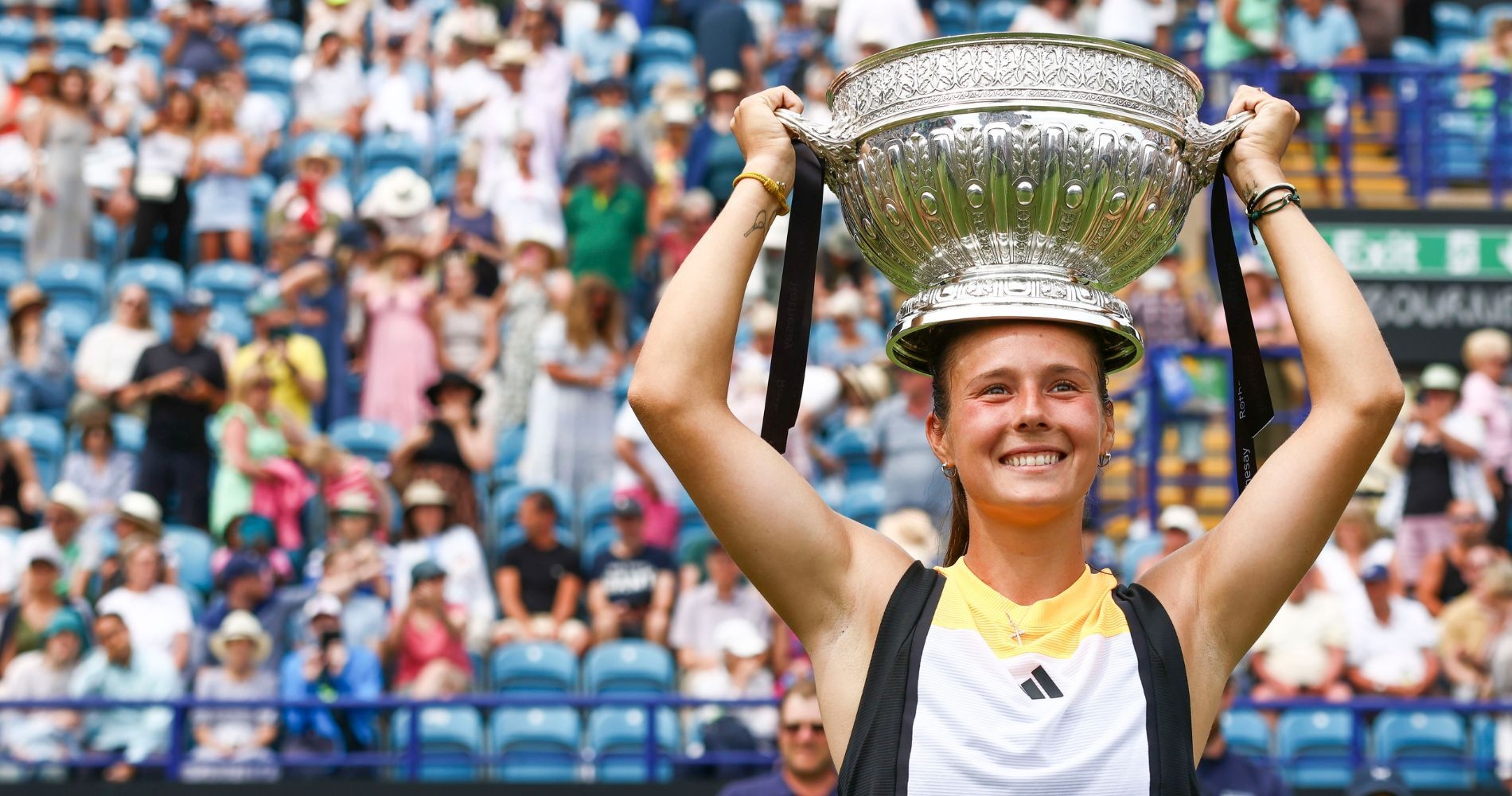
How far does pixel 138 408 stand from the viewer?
1017 centimetres

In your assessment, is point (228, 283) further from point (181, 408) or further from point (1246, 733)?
point (1246, 733)

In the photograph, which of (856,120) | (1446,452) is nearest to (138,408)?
(1446,452)

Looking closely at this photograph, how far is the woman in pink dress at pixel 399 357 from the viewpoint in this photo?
10500 mm

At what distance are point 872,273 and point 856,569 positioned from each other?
8549 millimetres

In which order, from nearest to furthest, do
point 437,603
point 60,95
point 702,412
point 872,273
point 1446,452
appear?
point 702,412 → point 437,603 → point 1446,452 → point 872,273 → point 60,95

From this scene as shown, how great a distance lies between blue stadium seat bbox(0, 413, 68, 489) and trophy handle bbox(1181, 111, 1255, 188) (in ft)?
26.6

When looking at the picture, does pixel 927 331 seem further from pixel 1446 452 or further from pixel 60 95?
pixel 60 95

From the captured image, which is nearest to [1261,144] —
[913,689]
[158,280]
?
[913,689]

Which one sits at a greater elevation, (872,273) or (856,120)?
(872,273)

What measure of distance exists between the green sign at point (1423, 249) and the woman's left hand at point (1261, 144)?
8.81m

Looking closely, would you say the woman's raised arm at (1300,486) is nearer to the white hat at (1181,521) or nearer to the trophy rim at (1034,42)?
the trophy rim at (1034,42)

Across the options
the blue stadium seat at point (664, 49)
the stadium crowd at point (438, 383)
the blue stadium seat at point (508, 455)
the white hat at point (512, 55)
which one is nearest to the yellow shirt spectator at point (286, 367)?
the stadium crowd at point (438, 383)

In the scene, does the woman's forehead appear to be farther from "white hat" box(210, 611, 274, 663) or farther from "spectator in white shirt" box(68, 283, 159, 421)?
"spectator in white shirt" box(68, 283, 159, 421)

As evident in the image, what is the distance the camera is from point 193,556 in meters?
9.39
